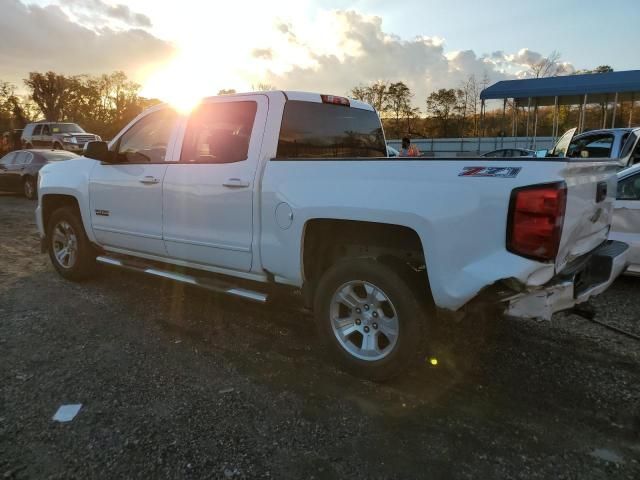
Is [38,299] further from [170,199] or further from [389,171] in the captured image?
[389,171]

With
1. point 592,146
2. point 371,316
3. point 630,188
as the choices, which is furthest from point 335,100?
point 592,146

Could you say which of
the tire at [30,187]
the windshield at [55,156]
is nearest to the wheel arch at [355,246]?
the windshield at [55,156]

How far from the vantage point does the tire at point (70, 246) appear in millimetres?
5625

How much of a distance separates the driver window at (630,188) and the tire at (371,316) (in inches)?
138

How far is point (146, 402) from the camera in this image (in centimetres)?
316

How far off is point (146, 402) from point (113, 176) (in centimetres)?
272

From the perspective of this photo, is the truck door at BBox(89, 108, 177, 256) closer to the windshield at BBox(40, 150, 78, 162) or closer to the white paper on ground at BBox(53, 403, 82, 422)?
the white paper on ground at BBox(53, 403, 82, 422)

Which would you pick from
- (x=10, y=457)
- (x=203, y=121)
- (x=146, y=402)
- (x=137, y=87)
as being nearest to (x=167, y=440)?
(x=146, y=402)

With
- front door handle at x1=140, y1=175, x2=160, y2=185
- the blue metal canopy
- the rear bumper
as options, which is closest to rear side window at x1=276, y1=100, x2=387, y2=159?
front door handle at x1=140, y1=175, x2=160, y2=185

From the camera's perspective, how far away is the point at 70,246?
19.1ft

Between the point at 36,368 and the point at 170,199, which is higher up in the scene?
the point at 170,199

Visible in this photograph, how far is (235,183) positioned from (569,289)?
2439mm

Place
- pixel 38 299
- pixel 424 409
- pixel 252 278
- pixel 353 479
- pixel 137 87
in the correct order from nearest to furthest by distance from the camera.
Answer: pixel 353 479
pixel 424 409
pixel 252 278
pixel 38 299
pixel 137 87

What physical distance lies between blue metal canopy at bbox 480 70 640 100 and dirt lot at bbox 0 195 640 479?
2119 centimetres
